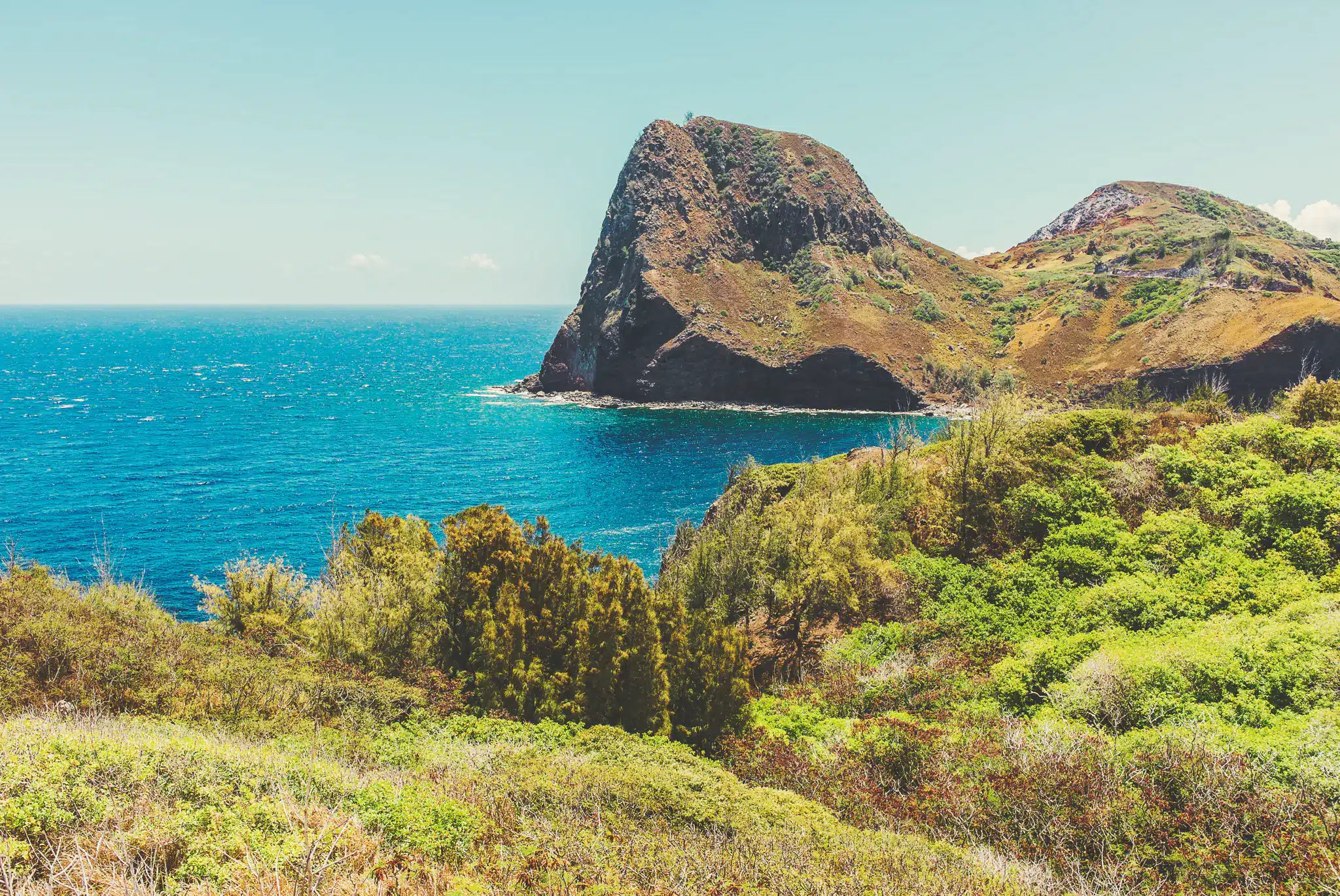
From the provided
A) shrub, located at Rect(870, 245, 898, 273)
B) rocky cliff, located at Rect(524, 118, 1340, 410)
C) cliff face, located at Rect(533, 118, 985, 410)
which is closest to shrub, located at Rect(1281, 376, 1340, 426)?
rocky cliff, located at Rect(524, 118, 1340, 410)

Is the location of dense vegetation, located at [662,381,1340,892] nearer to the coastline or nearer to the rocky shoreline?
the coastline

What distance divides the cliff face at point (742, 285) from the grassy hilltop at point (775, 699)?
84.8 meters

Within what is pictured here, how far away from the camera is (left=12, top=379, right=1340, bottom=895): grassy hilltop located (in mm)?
11461

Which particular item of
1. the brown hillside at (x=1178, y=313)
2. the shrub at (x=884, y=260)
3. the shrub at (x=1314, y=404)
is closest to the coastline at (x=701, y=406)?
the brown hillside at (x=1178, y=313)

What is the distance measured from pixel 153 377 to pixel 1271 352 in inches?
7829

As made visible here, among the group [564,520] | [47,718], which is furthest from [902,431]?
[47,718]

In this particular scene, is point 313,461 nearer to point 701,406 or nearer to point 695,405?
point 695,405

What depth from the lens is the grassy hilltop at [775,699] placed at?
37.6 ft

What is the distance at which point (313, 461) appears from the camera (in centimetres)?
7856

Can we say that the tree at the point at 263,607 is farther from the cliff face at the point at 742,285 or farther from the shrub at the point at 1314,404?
the cliff face at the point at 742,285

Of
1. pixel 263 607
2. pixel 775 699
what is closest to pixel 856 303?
pixel 775 699

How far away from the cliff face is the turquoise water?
→ 34.0 ft

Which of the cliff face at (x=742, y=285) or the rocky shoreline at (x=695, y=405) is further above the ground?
the cliff face at (x=742, y=285)

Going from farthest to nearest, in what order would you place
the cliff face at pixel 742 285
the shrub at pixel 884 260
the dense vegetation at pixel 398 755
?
1. the shrub at pixel 884 260
2. the cliff face at pixel 742 285
3. the dense vegetation at pixel 398 755
